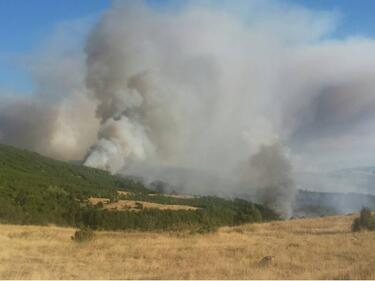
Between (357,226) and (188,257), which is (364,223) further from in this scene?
(188,257)

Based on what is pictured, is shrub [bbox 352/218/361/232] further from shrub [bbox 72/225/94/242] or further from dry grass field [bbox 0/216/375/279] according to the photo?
shrub [bbox 72/225/94/242]

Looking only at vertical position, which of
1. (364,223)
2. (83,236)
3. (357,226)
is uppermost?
(364,223)

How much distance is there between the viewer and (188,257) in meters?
24.4

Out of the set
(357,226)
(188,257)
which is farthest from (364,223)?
(188,257)

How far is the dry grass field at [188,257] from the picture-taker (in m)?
19.3

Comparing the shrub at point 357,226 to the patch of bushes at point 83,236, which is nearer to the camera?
the patch of bushes at point 83,236

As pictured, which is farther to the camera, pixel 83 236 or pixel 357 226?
pixel 357 226

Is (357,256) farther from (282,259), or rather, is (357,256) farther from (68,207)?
(68,207)

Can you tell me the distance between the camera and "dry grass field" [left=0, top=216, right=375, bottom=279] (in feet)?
63.3

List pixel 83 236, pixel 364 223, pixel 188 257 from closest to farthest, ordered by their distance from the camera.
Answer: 1. pixel 188 257
2. pixel 83 236
3. pixel 364 223

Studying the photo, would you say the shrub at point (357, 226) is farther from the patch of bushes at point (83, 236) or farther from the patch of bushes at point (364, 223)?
the patch of bushes at point (83, 236)

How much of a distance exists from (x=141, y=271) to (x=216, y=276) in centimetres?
367

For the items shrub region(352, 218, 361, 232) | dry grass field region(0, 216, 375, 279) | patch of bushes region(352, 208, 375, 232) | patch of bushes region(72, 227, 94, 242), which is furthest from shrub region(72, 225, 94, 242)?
patch of bushes region(352, 208, 375, 232)

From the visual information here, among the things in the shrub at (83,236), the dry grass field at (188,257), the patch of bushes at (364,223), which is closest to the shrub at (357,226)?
the patch of bushes at (364,223)
